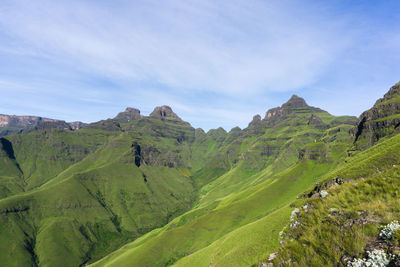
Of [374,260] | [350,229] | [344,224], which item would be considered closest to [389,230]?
[350,229]

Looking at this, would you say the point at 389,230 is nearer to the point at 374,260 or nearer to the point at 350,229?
the point at 350,229

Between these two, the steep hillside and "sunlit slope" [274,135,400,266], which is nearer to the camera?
the steep hillside

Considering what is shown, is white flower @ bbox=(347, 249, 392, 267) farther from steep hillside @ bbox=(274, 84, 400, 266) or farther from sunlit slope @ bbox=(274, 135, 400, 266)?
sunlit slope @ bbox=(274, 135, 400, 266)

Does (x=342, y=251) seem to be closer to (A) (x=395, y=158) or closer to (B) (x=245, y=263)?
(B) (x=245, y=263)

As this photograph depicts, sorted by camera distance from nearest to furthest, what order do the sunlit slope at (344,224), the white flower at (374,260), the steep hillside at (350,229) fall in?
the white flower at (374,260) < the steep hillside at (350,229) < the sunlit slope at (344,224)

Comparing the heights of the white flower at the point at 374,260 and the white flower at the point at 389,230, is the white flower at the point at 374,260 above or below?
below

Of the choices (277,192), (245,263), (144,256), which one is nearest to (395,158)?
(245,263)

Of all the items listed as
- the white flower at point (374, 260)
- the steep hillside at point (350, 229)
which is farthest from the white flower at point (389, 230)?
the white flower at point (374, 260)

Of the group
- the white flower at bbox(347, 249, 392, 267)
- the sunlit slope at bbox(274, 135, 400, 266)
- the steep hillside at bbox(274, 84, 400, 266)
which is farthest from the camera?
the sunlit slope at bbox(274, 135, 400, 266)

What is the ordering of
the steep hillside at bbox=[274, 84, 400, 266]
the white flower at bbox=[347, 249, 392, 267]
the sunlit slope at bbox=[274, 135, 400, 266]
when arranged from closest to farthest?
the white flower at bbox=[347, 249, 392, 267]
the steep hillside at bbox=[274, 84, 400, 266]
the sunlit slope at bbox=[274, 135, 400, 266]

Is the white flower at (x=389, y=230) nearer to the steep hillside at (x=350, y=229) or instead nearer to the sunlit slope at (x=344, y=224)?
the steep hillside at (x=350, y=229)

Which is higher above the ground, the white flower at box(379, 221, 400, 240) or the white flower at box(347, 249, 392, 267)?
the white flower at box(379, 221, 400, 240)

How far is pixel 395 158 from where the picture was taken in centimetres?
8181

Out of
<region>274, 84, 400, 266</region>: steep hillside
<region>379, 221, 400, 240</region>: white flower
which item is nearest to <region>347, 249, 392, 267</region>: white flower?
<region>274, 84, 400, 266</region>: steep hillside
